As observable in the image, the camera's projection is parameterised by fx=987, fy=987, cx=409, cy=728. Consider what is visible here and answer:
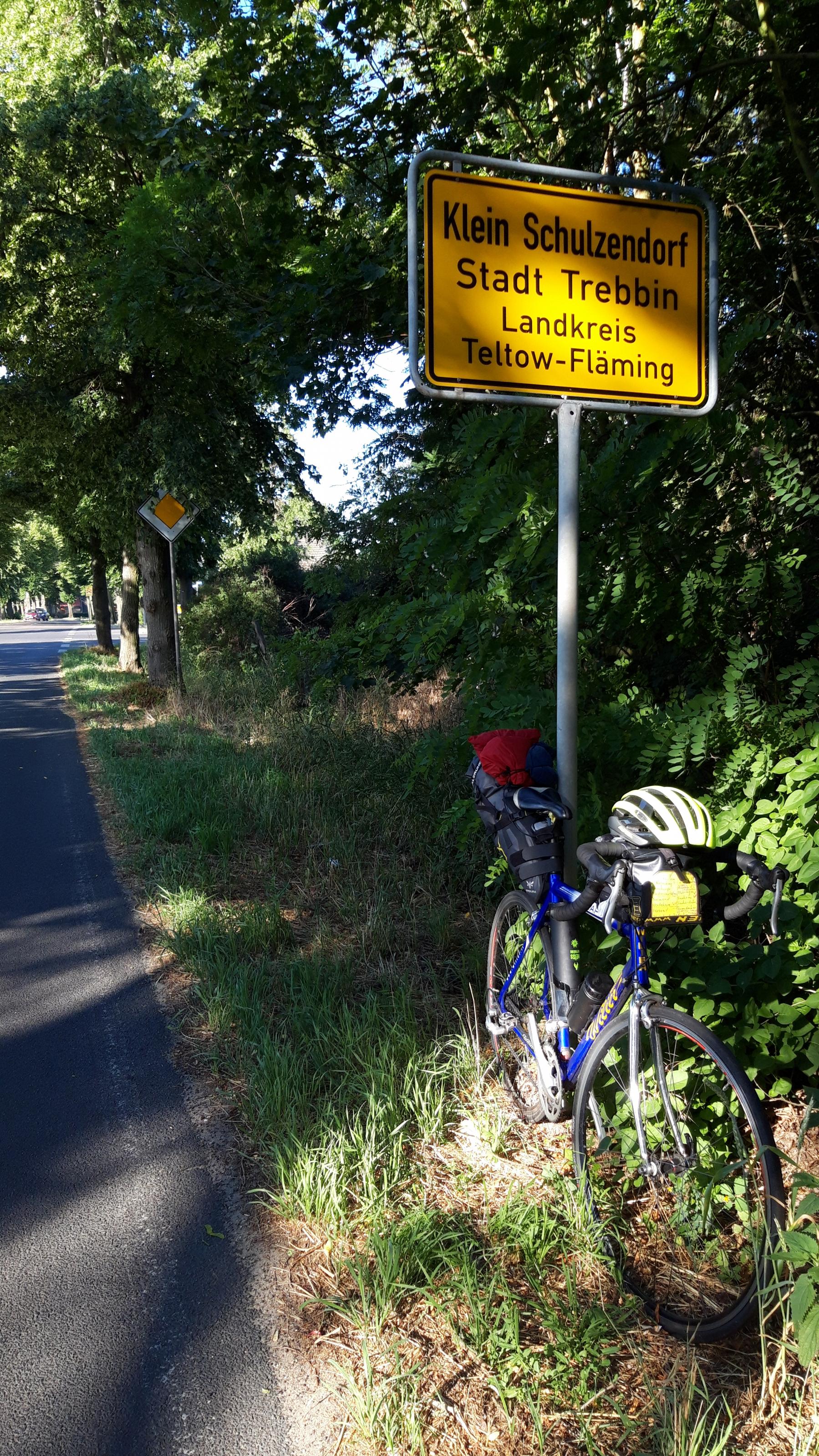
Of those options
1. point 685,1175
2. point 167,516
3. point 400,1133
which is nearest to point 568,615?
point 685,1175

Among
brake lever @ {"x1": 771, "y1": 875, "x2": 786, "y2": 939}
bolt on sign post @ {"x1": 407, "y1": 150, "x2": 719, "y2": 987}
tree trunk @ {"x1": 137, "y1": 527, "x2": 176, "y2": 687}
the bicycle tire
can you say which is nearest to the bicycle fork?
brake lever @ {"x1": 771, "y1": 875, "x2": 786, "y2": 939}

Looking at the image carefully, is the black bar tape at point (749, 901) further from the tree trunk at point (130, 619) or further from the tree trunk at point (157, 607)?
the tree trunk at point (130, 619)

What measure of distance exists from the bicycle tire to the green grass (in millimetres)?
87

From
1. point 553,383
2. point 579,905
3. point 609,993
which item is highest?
point 553,383

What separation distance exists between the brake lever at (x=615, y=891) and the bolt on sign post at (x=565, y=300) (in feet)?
2.12

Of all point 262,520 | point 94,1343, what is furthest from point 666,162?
point 262,520

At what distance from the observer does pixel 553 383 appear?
275 cm

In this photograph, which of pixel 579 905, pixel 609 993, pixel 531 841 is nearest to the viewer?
pixel 579 905

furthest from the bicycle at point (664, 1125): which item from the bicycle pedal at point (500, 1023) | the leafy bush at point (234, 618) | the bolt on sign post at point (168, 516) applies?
the leafy bush at point (234, 618)

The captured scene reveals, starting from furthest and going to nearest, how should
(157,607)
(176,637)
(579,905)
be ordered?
(157,607) → (176,637) → (579,905)

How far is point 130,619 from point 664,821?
2259cm

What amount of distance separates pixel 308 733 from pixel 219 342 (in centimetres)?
369

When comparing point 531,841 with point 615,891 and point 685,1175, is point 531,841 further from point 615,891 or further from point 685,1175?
point 685,1175

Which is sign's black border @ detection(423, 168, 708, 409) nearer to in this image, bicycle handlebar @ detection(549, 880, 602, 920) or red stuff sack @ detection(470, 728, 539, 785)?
red stuff sack @ detection(470, 728, 539, 785)
